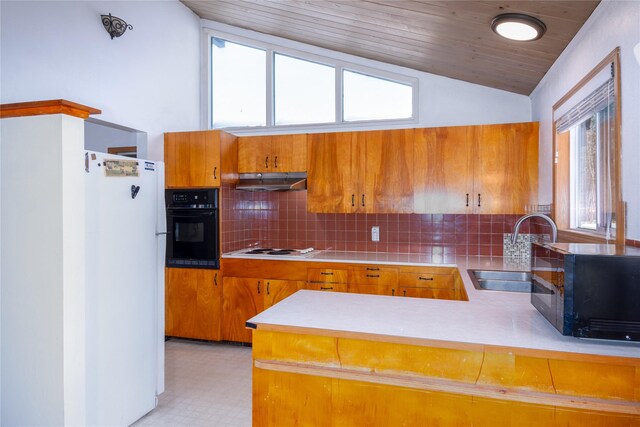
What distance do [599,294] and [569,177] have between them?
65.1 inches

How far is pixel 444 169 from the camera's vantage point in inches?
141

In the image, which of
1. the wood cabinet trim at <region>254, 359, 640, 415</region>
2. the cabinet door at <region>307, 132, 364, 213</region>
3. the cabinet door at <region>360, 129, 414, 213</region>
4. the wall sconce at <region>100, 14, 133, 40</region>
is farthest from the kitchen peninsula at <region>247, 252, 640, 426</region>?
the wall sconce at <region>100, 14, 133, 40</region>

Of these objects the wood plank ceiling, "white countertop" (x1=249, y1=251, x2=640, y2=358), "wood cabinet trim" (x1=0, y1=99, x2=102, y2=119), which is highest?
the wood plank ceiling

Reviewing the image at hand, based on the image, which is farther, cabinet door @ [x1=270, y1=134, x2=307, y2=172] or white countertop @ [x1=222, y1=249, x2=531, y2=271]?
cabinet door @ [x1=270, y1=134, x2=307, y2=172]

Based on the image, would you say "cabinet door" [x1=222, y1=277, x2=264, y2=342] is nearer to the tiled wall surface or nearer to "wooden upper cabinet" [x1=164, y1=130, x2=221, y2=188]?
the tiled wall surface

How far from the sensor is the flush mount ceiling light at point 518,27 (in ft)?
6.88

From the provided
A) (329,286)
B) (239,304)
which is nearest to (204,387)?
(239,304)

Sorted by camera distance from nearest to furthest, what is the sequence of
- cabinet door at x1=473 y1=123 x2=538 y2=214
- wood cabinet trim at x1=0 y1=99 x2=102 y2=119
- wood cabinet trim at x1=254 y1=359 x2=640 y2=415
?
wood cabinet trim at x1=254 y1=359 x2=640 y2=415
wood cabinet trim at x1=0 y1=99 x2=102 y2=119
cabinet door at x1=473 y1=123 x2=538 y2=214

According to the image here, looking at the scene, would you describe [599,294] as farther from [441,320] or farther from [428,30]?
[428,30]

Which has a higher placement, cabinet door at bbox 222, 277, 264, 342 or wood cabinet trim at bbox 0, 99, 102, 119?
wood cabinet trim at bbox 0, 99, 102, 119

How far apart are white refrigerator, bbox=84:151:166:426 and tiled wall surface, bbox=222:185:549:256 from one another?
4.27 feet

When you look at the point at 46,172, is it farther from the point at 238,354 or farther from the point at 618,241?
the point at 618,241

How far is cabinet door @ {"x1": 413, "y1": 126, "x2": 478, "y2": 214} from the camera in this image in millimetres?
3523

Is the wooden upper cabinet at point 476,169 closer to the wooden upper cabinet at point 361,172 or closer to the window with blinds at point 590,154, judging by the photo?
the wooden upper cabinet at point 361,172
